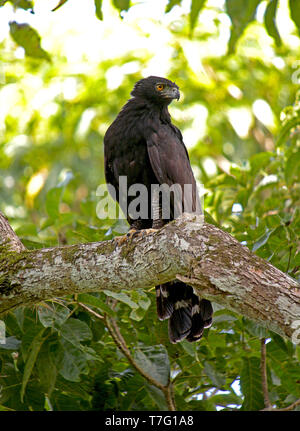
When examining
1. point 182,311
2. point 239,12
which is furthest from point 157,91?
point 182,311

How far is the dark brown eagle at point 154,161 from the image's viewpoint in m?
4.52

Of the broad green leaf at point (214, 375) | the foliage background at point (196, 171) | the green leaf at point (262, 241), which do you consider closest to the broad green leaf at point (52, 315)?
the foliage background at point (196, 171)

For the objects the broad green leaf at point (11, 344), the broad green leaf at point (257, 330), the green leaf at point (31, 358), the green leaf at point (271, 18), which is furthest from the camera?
the green leaf at point (271, 18)

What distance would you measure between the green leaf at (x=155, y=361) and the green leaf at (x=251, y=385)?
1.85 feet

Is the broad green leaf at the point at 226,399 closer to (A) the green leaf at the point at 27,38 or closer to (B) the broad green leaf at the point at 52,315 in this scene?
(B) the broad green leaf at the point at 52,315

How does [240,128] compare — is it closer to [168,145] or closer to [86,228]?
[168,145]

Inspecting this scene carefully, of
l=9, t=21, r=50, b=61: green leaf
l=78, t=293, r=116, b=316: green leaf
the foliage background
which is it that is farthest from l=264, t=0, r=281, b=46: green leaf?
l=78, t=293, r=116, b=316: green leaf

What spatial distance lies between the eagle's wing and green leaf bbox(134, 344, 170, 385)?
4.29 feet

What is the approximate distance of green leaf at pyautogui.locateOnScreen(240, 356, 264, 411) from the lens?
12.4 feet

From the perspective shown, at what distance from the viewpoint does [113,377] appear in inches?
150

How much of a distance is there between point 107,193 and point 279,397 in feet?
7.53

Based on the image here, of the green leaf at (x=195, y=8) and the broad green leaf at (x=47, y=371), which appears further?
the green leaf at (x=195, y=8)

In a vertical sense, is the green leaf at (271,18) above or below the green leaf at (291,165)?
above

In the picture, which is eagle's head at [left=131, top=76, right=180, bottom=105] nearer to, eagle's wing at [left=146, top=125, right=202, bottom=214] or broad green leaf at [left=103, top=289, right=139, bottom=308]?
eagle's wing at [left=146, top=125, right=202, bottom=214]
